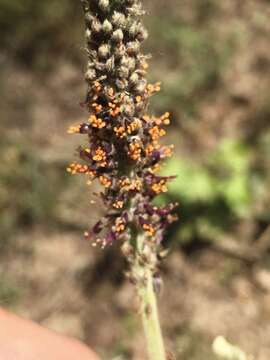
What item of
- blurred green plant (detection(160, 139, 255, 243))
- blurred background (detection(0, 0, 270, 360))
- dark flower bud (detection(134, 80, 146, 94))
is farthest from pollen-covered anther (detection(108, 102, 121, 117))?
blurred green plant (detection(160, 139, 255, 243))

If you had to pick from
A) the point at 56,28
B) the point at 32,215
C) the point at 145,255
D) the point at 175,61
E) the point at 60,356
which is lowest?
the point at 60,356

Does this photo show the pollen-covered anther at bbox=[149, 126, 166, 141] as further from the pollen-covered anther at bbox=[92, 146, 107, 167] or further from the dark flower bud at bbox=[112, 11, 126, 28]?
the dark flower bud at bbox=[112, 11, 126, 28]

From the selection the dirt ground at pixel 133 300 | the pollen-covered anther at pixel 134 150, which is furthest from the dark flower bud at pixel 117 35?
the dirt ground at pixel 133 300

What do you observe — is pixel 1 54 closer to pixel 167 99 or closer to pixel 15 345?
pixel 167 99

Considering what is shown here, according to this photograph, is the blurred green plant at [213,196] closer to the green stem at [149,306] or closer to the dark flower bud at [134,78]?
the green stem at [149,306]

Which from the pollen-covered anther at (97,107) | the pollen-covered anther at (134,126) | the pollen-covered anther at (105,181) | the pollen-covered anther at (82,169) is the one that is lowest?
the pollen-covered anther at (105,181)

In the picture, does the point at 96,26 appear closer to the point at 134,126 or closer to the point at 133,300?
the point at 134,126

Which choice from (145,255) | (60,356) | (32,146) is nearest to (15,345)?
(60,356)
